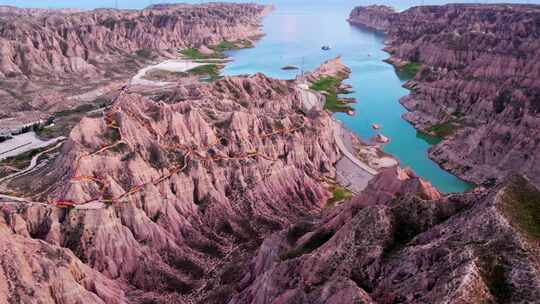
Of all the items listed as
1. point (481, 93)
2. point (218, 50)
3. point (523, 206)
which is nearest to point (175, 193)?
point (523, 206)

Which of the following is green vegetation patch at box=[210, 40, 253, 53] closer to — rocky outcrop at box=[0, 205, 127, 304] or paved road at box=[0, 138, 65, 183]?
paved road at box=[0, 138, 65, 183]

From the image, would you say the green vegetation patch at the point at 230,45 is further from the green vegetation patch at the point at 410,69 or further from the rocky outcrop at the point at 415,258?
the rocky outcrop at the point at 415,258

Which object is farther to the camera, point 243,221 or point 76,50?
point 76,50

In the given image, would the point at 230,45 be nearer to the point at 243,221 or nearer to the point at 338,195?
the point at 338,195

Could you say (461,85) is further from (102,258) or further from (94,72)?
(94,72)

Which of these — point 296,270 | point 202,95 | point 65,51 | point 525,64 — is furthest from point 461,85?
point 65,51

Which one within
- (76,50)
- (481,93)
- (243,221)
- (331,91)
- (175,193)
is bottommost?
(243,221)
